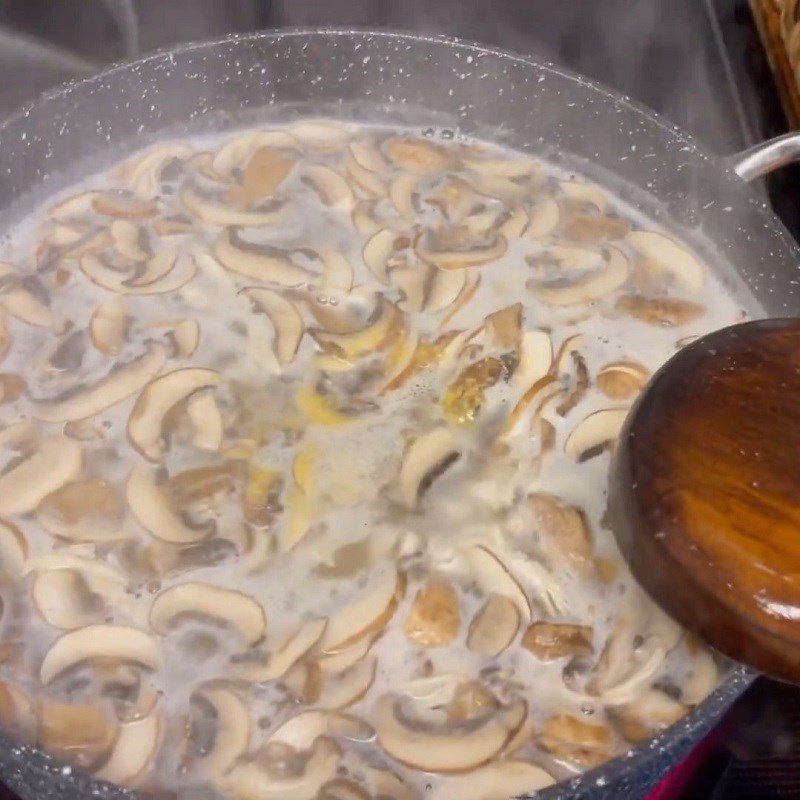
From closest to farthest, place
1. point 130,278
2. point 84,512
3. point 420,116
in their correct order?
point 84,512
point 130,278
point 420,116

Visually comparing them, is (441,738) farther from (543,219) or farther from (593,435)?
(543,219)

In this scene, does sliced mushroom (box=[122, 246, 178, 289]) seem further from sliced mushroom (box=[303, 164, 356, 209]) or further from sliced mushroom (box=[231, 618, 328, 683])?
sliced mushroom (box=[231, 618, 328, 683])

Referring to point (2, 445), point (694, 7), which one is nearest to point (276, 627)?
point (2, 445)

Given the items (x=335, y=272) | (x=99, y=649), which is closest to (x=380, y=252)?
(x=335, y=272)

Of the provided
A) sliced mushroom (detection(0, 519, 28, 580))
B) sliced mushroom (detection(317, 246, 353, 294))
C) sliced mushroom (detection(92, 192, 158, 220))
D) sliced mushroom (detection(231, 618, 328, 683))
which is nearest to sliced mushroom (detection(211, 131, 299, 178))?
sliced mushroom (detection(92, 192, 158, 220))

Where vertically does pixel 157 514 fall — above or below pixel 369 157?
below

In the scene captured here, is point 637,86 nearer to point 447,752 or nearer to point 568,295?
point 568,295

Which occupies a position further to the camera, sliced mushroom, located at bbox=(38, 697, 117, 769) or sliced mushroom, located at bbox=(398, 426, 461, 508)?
sliced mushroom, located at bbox=(398, 426, 461, 508)

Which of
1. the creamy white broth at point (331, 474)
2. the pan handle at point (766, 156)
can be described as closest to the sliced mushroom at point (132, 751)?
the creamy white broth at point (331, 474)
